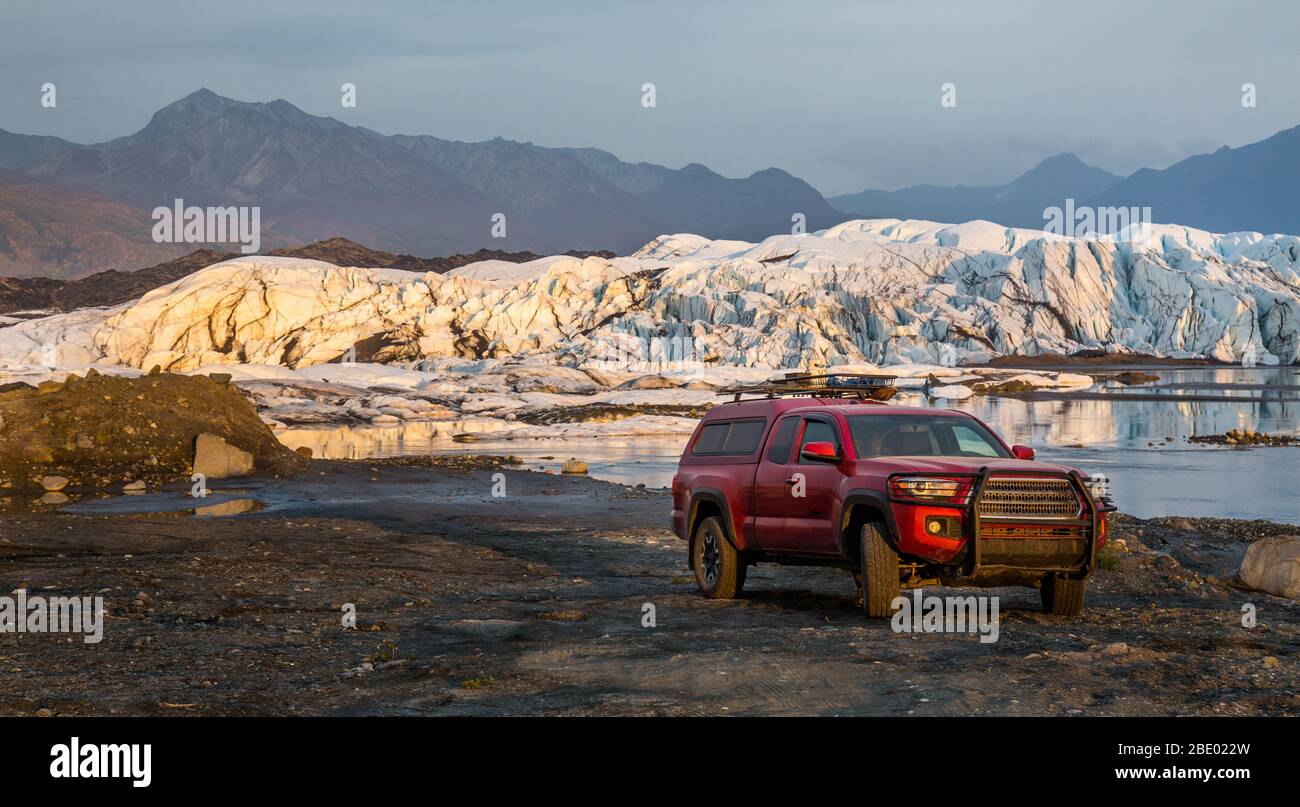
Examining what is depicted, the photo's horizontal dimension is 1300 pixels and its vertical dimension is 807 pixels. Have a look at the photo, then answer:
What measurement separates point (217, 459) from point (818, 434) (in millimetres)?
21680

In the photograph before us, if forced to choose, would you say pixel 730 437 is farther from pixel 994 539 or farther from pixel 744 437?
pixel 994 539

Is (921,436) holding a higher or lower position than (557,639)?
higher

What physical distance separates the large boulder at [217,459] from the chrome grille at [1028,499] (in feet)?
77.0

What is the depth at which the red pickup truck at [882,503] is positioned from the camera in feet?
35.1

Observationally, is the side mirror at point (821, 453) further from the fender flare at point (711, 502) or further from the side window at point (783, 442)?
the fender flare at point (711, 502)

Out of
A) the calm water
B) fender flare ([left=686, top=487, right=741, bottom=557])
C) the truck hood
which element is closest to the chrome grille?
the truck hood

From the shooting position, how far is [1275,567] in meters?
15.0

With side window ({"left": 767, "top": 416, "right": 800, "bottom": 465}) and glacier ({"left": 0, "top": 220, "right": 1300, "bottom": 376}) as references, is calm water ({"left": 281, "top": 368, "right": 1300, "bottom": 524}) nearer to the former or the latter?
side window ({"left": 767, "top": 416, "right": 800, "bottom": 465})

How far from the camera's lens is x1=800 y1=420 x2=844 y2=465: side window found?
12195 millimetres

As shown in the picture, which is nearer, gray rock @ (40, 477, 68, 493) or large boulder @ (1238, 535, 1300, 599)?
large boulder @ (1238, 535, 1300, 599)

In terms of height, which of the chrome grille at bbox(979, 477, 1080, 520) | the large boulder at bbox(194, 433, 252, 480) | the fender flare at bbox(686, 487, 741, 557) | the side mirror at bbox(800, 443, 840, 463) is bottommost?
the large boulder at bbox(194, 433, 252, 480)

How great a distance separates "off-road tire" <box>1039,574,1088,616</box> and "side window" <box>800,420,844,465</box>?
92.9 inches

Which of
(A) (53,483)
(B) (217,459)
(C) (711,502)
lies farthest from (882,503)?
(B) (217,459)
